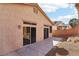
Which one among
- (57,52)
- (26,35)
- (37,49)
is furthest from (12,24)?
(57,52)

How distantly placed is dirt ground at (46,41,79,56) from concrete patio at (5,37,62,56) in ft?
0.25

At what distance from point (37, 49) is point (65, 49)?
0.50 metres

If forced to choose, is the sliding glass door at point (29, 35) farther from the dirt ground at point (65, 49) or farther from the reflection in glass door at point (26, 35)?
the dirt ground at point (65, 49)

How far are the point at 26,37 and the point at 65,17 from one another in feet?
2.61

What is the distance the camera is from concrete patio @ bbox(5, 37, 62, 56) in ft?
15.2

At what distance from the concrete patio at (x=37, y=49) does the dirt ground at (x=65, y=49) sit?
77mm

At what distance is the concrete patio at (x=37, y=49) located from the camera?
4.63 m

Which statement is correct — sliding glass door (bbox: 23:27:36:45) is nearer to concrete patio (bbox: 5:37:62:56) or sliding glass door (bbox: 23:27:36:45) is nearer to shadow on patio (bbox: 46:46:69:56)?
concrete patio (bbox: 5:37:62:56)

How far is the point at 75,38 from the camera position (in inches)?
182

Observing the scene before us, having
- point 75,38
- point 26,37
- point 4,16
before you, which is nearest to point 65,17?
point 75,38

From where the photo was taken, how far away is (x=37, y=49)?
4672mm

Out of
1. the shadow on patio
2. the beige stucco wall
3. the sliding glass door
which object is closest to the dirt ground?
the shadow on patio

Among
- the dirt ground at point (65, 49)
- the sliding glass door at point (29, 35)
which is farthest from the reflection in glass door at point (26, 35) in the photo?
the dirt ground at point (65, 49)

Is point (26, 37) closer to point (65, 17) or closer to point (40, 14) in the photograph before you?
point (40, 14)
